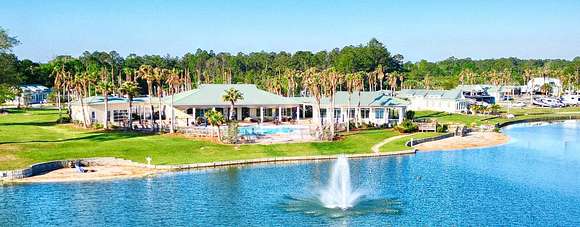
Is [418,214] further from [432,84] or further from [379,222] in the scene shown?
[432,84]

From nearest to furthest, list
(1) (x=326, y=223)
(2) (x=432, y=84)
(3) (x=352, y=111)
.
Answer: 1. (1) (x=326, y=223)
2. (3) (x=352, y=111)
3. (2) (x=432, y=84)

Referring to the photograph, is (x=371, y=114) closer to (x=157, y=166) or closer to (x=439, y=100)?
(x=439, y=100)

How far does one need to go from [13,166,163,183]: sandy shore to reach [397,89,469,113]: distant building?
81900 millimetres

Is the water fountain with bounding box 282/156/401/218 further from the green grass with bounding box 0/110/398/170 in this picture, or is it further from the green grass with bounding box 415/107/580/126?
the green grass with bounding box 415/107/580/126

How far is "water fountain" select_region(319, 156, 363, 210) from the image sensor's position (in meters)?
43.0

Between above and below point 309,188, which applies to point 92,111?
above

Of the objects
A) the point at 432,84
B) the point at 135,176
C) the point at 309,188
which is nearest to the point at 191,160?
the point at 135,176

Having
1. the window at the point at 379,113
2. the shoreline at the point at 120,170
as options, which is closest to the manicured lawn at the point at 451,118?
the window at the point at 379,113

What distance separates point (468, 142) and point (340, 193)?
3666 cm

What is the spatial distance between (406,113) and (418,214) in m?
58.8

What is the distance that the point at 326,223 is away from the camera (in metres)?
37.9

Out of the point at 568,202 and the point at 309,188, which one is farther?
the point at 309,188

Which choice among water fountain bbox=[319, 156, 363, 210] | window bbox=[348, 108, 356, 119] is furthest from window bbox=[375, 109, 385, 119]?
water fountain bbox=[319, 156, 363, 210]

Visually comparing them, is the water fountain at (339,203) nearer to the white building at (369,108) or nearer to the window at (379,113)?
the white building at (369,108)
